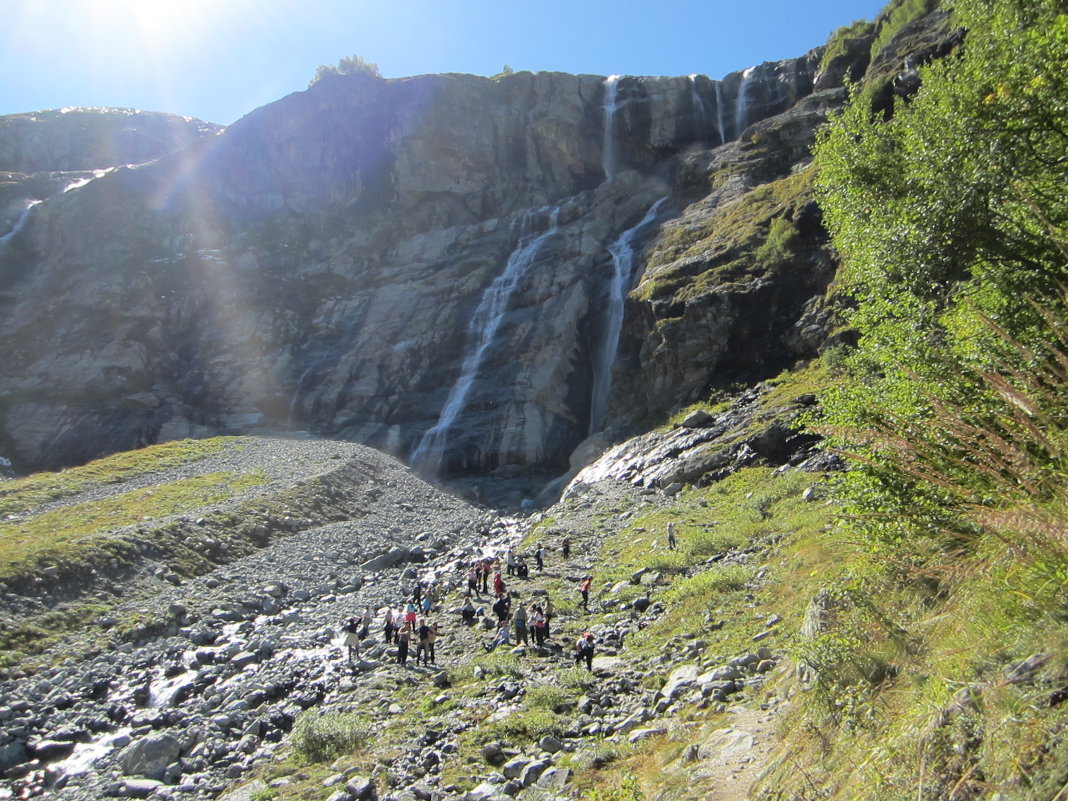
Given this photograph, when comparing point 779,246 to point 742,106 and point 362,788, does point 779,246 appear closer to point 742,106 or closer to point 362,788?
point 362,788

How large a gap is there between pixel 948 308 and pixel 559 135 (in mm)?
81569

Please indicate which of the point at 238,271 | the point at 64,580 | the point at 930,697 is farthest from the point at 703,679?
the point at 238,271

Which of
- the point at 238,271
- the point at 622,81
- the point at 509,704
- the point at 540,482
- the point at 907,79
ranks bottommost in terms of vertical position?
the point at 540,482

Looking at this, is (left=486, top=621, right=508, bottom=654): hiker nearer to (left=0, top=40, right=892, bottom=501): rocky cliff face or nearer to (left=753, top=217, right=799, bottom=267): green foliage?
(left=0, top=40, right=892, bottom=501): rocky cliff face

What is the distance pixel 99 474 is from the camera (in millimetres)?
45688

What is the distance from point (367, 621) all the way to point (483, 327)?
152 ft

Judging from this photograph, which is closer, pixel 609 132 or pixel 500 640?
pixel 500 640

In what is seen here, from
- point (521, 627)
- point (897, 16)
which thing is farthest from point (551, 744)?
point (897, 16)

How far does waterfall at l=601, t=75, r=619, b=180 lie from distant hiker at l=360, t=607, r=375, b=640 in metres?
69.9

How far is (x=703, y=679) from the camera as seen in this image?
9719mm

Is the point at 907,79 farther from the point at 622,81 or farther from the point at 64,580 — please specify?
the point at 64,580

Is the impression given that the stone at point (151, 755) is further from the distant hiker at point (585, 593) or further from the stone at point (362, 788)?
the distant hiker at point (585, 593)

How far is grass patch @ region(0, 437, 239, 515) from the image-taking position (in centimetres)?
3956

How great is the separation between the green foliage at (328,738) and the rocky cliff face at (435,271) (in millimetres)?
35188
